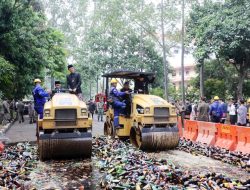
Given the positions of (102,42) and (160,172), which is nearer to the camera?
(160,172)

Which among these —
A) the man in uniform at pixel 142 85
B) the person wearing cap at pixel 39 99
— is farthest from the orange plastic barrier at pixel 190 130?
the person wearing cap at pixel 39 99

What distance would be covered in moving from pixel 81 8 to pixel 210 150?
4974 centimetres

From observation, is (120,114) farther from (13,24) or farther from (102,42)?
(102,42)

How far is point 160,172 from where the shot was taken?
7.73 meters

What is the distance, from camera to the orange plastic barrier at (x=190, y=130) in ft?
47.9

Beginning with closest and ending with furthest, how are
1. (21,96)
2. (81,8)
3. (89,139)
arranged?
(89,139)
(21,96)
(81,8)

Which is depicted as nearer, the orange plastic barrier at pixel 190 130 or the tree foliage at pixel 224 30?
the orange plastic barrier at pixel 190 130

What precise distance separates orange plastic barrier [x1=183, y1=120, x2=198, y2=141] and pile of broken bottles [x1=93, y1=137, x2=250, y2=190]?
17.9ft

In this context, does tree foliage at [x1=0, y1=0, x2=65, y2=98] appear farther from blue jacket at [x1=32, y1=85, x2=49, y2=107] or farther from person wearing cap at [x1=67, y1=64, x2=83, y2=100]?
person wearing cap at [x1=67, y1=64, x2=83, y2=100]

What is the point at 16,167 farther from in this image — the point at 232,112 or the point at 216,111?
the point at 232,112

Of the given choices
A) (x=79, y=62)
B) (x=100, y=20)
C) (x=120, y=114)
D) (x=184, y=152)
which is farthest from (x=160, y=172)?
(x=79, y=62)

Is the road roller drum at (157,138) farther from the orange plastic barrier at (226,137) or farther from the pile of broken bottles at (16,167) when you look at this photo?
the pile of broken bottles at (16,167)

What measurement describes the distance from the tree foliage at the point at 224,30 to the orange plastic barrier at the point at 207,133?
8.64 meters

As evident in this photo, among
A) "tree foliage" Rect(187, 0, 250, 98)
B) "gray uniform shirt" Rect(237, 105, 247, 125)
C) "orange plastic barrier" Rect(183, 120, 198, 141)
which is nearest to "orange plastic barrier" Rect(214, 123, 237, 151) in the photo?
"orange plastic barrier" Rect(183, 120, 198, 141)
